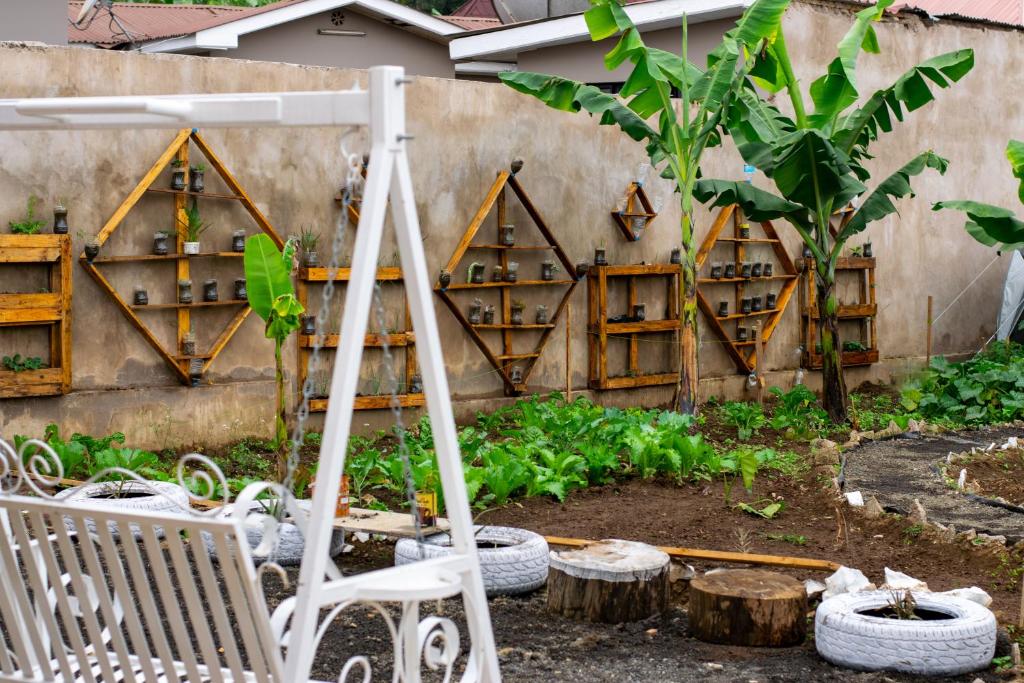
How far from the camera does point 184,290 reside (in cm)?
972

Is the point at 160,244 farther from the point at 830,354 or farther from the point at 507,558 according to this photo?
the point at 830,354

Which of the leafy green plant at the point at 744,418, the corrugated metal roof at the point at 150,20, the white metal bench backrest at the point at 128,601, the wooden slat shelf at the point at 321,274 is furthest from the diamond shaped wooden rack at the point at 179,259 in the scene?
the corrugated metal roof at the point at 150,20

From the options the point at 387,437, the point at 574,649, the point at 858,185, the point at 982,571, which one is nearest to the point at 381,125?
the point at 574,649

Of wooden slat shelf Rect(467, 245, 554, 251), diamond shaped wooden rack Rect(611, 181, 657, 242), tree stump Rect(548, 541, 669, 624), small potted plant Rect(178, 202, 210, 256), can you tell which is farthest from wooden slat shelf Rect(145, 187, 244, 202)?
tree stump Rect(548, 541, 669, 624)

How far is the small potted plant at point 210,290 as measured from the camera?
987 centimetres

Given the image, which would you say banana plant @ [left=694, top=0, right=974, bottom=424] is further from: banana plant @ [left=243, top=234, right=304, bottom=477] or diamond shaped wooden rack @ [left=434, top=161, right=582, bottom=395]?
banana plant @ [left=243, top=234, right=304, bottom=477]

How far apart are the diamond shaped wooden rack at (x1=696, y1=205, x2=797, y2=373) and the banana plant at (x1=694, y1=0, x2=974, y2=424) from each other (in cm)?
92

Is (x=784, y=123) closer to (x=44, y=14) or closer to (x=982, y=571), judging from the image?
(x=982, y=571)

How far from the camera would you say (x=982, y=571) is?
697 cm

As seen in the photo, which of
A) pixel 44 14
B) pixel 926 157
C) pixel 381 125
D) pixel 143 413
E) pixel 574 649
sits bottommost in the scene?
pixel 574 649

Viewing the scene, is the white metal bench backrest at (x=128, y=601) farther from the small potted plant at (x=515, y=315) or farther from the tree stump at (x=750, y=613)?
the small potted plant at (x=515, y=315)

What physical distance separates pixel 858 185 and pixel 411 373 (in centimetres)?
422

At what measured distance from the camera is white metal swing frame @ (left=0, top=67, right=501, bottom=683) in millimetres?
3592

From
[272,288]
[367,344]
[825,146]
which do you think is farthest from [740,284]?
[272,288]
